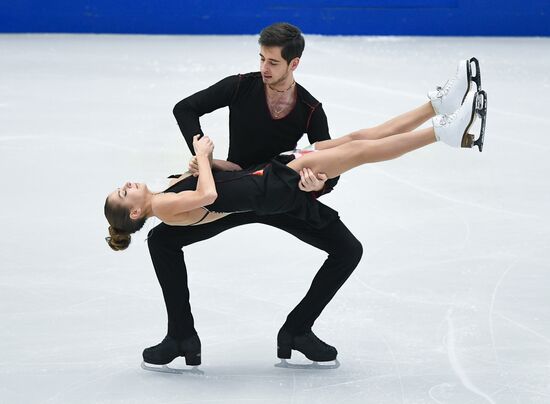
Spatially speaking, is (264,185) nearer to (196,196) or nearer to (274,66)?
(196,196)

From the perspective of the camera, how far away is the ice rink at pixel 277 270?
12.0ft

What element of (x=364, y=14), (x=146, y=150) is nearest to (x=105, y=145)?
(x=146, y=150)

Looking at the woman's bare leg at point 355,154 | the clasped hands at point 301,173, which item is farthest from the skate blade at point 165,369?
the woman's bare leg at point 355,154

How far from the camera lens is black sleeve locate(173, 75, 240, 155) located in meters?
3.65

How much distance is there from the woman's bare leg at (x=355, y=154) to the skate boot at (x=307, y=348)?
63 centimetres

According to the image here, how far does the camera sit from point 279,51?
11.6 ft

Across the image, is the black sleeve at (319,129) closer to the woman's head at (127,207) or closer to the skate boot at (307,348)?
the skate boot at (307,348)

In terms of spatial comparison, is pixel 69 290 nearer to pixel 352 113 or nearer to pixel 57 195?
pixel 57 195

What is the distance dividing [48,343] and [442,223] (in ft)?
7.23

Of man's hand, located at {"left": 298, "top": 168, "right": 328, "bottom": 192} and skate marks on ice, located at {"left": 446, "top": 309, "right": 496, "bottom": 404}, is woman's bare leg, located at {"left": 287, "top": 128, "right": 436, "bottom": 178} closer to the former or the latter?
man's hand, located at {"left": 298, "top": 168, "right": 328, "bottom": 192}

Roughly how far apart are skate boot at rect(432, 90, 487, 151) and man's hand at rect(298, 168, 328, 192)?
0.42 metres

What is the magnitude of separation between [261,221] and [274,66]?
1.86ft

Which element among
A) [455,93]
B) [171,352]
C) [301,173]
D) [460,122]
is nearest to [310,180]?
[301,173]

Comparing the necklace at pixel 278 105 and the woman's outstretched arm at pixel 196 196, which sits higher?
the necklace at pixel 278 105
